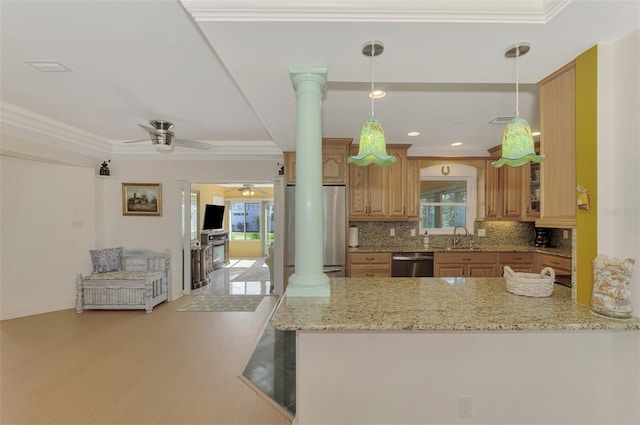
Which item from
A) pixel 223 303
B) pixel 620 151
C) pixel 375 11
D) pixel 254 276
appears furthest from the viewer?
pixel 254 276

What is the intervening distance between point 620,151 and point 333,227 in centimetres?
269

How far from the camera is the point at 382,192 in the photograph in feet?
13.9

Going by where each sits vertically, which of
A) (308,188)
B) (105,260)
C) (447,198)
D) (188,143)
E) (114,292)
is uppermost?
(188,143)

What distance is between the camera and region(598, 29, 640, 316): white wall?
1.42m

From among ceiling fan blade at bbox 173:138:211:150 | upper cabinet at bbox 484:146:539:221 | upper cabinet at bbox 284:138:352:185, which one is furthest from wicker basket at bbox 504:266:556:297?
ceiling fan blade at bbox 173:138:211:150

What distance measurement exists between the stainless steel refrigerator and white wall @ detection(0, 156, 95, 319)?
3.30 meters

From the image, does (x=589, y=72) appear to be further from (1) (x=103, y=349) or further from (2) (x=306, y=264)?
(1) (x=103, y=349)

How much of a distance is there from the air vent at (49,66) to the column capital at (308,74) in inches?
76.0

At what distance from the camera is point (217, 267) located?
761cm

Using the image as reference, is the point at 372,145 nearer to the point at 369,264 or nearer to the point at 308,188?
the point at 308,188

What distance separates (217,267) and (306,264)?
6488 millimetres

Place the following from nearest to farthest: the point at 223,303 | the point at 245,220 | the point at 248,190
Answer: the point at 223,303 → the point at 248,190 → the point at 245,220

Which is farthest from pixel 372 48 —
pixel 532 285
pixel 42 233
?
pixel 42 233

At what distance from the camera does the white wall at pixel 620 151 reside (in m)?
1.42
